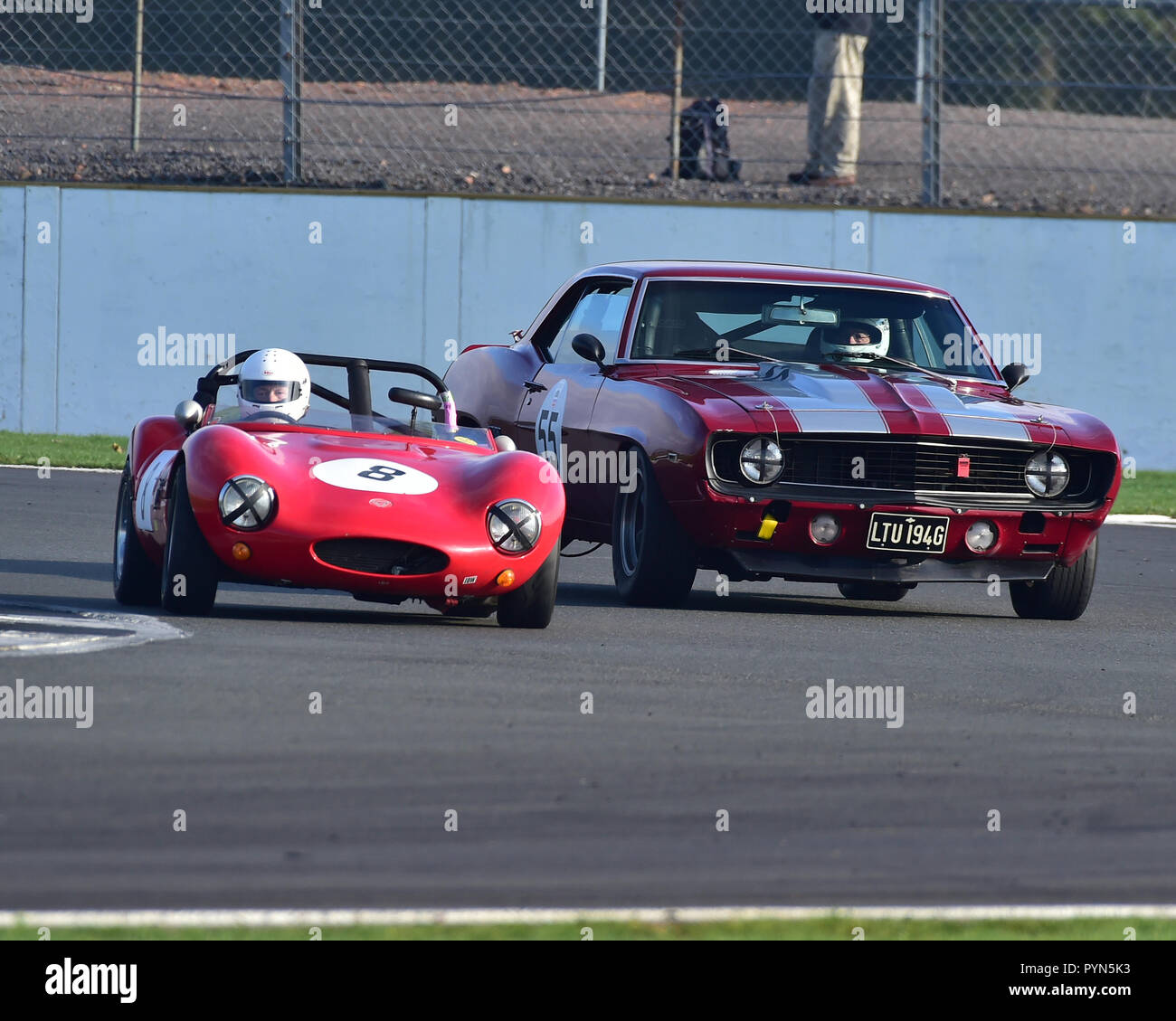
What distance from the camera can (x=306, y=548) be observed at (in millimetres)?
7367

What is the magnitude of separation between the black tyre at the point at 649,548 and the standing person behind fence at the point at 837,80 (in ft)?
32.6

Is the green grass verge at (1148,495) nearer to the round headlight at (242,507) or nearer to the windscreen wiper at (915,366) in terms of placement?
the windscreen wiper at (915,366)

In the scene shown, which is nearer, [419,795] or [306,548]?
[419,795]

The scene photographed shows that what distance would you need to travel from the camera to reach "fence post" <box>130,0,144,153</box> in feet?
57.7

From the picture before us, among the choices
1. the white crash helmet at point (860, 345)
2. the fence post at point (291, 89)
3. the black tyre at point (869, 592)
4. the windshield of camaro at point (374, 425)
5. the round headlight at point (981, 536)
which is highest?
the fence post at point (291, 89)

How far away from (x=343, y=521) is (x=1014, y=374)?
376 cm

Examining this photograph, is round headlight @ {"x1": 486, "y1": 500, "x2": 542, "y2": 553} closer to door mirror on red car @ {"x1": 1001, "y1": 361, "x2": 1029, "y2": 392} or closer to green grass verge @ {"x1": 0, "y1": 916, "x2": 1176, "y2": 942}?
door mirror on red car @ {"x1": 1001, "y1": 361, "x2": 1029, "y2": 392}

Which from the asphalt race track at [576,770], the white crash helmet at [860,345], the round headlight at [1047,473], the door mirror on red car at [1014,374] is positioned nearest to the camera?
the asphalt race track at [576,770]

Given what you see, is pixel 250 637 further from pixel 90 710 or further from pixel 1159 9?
pixel 1159 9

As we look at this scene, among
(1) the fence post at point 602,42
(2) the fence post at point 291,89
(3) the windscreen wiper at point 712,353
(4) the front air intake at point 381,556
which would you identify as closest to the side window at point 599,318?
(3) the windscreen wiper at point 712,353

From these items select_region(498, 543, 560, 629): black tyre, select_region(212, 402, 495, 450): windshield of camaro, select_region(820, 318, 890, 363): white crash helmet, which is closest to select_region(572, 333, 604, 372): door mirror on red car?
select_region(212, 402, 495, 450): windshield of camaro

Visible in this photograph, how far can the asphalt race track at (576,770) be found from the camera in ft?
14.0
